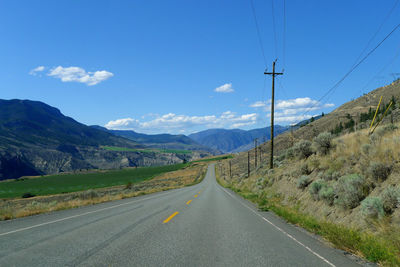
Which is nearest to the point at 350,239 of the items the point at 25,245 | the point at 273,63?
the point at 25,245

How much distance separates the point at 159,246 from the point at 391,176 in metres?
7.48

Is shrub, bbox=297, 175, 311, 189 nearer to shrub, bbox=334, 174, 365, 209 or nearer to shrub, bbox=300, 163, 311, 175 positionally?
shrub, bbox=300, 163, 311, 175

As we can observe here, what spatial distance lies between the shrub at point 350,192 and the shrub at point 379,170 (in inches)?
17.1

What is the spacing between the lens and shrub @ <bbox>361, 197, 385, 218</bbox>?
7.00 m

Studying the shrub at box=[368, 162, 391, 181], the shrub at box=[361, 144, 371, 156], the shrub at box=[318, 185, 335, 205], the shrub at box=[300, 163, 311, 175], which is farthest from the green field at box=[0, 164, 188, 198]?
the shrub at box=[368, 162, 391, 181]

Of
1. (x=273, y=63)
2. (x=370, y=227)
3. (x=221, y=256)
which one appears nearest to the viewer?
(x=221, y=256)

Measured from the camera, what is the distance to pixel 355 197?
8516 mm

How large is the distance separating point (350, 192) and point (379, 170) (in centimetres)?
123

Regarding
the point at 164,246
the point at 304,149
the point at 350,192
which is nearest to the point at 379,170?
the point at 350,192

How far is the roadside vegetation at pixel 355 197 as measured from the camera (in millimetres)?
6168

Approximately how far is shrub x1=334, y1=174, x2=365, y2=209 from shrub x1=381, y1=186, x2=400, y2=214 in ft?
4.60

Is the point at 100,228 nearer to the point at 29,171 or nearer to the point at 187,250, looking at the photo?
the point at 187,250

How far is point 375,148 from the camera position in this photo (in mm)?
10227

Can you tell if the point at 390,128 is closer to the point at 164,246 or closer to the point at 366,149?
the point at 366,149
